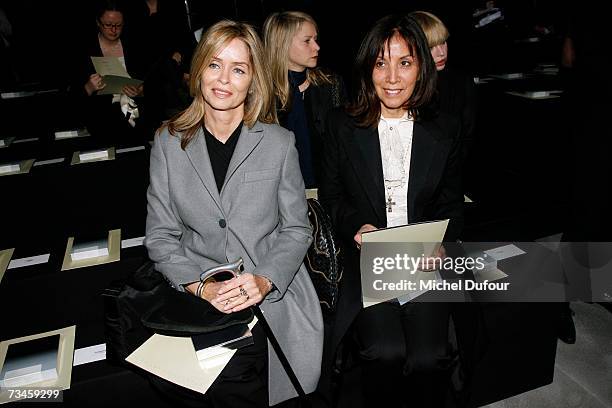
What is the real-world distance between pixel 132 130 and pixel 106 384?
106 inches

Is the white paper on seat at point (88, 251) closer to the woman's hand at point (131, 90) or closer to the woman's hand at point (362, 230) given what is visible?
the woman's hand at point (362, 230)

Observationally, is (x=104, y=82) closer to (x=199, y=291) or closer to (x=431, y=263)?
A: (x=199, y=291)

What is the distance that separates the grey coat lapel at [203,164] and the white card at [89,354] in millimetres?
697

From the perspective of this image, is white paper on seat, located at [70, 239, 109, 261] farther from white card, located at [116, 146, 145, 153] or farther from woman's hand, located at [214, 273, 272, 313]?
white card, located at [116, 146, 145, 153]

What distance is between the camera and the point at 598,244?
2.64m

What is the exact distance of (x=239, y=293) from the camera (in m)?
1.71

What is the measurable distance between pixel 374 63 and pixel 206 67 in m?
0.73

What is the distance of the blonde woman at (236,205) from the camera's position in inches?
72.4

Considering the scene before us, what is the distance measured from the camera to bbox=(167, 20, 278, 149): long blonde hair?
1837 millimetres

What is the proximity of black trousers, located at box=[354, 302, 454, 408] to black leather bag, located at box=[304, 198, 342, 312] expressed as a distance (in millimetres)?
160

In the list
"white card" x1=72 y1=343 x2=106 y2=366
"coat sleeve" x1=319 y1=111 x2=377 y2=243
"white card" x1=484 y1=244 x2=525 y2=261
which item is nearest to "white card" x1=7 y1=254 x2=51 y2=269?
"white card" x1=72 y1=343 x2=106 y2=366

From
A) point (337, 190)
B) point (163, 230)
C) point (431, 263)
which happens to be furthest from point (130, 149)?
point (431, 263)

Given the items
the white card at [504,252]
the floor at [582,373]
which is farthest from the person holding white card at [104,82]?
the floor at [582,373]

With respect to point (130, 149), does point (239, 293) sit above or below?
below
